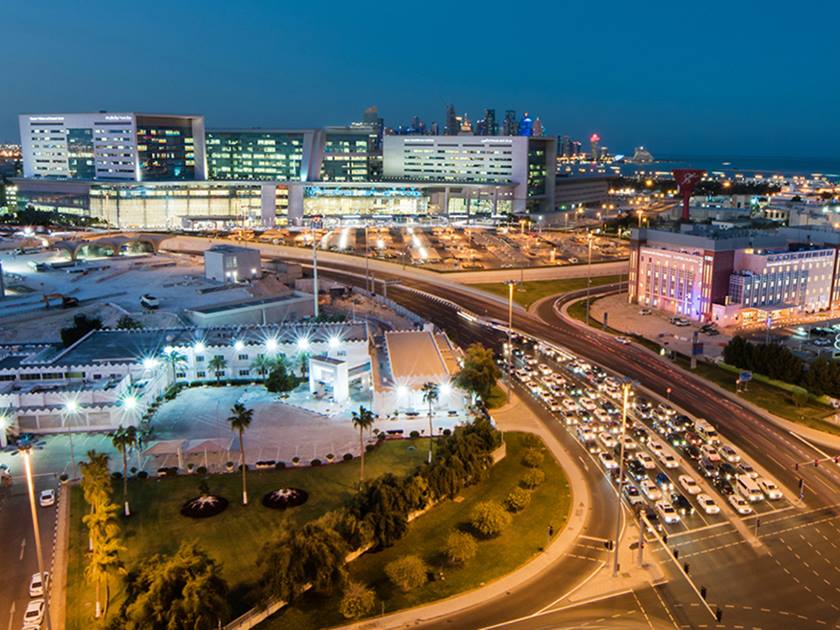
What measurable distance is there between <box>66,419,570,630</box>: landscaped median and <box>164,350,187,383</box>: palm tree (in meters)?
19.3

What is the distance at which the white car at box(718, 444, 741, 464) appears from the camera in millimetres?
52656

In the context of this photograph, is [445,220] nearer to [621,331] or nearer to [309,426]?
[621,331]

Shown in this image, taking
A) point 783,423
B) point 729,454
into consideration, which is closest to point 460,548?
point 729,454

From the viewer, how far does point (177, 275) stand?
113625 mm

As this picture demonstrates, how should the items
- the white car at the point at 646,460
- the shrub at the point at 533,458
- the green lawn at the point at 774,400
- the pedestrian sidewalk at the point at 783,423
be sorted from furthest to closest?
the green lawn at the point at 774,400 < the pedestrian sidewalk at the point at 783,423 < the white car at the point at 646,460 < the shrub at the point at 533,458

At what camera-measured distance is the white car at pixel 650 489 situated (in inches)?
1860

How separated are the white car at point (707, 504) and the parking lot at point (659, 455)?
18 mm

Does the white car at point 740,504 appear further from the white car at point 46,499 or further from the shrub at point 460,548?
the white car at point 46,499

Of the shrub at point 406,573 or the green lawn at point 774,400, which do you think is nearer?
the shrub at point 406,573

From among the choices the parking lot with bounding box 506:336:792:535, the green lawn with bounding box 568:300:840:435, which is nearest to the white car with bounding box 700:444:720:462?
the parking lot with bounding box 506:336:792:535

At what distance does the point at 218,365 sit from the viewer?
67.2 meters

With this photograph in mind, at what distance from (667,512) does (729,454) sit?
1150cm

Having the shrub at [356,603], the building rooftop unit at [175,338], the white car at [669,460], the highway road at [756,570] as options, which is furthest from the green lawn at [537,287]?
the shrub at [356,603]

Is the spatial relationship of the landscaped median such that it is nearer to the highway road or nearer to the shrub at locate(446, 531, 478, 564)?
the shrub at locate(446, 531, 478, 564)
